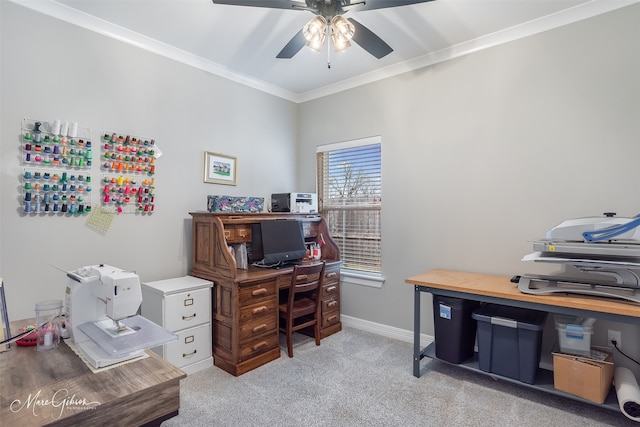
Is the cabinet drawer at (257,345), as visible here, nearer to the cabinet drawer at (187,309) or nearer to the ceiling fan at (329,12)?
the cabinet drawer at (187,309)

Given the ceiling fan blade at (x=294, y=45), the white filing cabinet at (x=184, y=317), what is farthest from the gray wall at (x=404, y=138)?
the ceiling fan blade at (x=294, y=45)

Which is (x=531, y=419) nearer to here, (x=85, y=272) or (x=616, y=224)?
(x=616, y=224)

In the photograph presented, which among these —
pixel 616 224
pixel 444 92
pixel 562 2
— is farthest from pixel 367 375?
pixel 562 2

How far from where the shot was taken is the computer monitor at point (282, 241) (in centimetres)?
306

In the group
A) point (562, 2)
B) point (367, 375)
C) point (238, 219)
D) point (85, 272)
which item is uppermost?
point (562, 2)

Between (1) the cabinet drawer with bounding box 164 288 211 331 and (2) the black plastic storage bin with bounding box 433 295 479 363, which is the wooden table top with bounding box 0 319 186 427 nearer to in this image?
(1) the cabinet drawer with bounding box 164 288 211 331

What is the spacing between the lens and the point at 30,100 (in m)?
2.26

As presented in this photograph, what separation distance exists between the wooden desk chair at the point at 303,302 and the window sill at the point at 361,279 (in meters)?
0.58

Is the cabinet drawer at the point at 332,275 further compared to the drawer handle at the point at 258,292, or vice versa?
the cabinet drawer at the point at 332,275

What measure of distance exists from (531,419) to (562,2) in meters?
2.89

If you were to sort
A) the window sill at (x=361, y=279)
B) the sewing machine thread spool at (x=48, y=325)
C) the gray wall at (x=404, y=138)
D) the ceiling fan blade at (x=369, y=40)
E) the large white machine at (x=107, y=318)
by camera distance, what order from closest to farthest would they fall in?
1. the large white machine at (x=107, y=318)
2. the sewing machine thread spool at (x=48, y=325)
3. the ceiling fan blade at (x=369, y=40)
4. the gray wall at (x=404, y=138)
5. the window sill at (x=361, y=279)

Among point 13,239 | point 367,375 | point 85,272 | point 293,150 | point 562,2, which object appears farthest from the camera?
point 293,150

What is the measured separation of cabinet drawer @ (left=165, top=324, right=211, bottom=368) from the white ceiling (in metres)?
2.48

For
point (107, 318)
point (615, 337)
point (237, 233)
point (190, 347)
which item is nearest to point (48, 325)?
point (107, 318)
